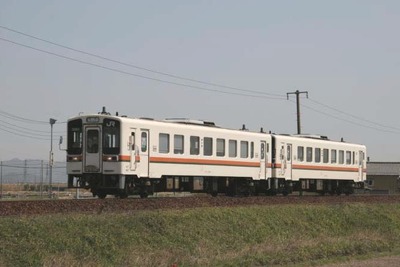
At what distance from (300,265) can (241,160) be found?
14.8 m

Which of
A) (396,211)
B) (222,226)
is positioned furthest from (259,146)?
(222,226)

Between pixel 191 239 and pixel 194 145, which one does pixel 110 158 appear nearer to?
pixel 194 145

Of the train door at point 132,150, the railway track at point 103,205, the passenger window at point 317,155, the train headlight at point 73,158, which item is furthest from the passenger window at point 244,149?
the train headlight at point 73,158

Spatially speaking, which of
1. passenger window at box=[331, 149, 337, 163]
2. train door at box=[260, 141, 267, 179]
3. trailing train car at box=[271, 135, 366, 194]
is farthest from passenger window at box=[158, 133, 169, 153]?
passenger window at box=[331, 149, 337, 163]

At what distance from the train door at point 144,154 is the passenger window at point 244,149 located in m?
7.02

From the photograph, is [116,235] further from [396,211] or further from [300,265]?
[396,211]

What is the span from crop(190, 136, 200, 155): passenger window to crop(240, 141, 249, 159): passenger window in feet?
11.4

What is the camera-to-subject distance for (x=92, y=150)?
83.8 ft

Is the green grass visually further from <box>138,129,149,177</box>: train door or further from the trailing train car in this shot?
the trailing train car

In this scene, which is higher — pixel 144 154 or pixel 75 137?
pixel 75 137

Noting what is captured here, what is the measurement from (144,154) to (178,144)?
7.64 feet

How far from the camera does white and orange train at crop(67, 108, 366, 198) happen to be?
25188 millimetres

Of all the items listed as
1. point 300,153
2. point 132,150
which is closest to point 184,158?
point 132,150

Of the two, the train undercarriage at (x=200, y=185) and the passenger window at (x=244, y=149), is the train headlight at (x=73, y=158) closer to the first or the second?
the train undercarriage at (x=200, y=185)
